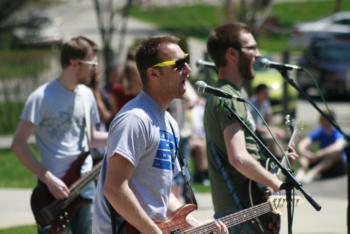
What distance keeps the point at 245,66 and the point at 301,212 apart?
18.2ft

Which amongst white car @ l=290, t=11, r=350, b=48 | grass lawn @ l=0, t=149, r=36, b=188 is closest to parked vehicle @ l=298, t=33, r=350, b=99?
white car @ l=290, t=11, r=350, b=48

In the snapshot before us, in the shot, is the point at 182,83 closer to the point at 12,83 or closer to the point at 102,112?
the point at 102,112

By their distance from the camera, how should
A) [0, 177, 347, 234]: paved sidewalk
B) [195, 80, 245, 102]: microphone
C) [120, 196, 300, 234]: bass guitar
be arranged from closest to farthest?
[120, 196, 300, 234]: bass guitar
[195, 80, 245, 102]: microphone
[0, 177, 347, 234]: paved sidewalk

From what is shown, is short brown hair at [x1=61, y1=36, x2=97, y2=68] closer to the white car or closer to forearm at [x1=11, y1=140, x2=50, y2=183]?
forearm at [x1=11, y1=140, x2=50, y2=183]

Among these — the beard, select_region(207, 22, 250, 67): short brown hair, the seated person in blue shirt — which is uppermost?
select_region(207, 22, 250, 67): short brown hair

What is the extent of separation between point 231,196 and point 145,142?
138 cm

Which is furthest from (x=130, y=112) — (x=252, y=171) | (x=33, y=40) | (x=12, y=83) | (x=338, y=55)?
(x=33, y=40)

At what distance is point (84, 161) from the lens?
280 inches

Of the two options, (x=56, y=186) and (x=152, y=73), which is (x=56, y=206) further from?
(x=152, y=73)

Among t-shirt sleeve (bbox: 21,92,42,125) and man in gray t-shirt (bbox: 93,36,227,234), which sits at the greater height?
man in gray t-shirt (bbox: 93,36,227,234)

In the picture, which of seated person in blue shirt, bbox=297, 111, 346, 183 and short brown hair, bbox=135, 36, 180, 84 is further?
seated person in blue shirt, bbox=297, 111, 346, 183

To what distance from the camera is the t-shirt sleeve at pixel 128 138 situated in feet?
15.5

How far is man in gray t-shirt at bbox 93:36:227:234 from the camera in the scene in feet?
15.5

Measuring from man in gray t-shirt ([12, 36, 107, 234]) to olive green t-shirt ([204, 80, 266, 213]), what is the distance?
1.20m
